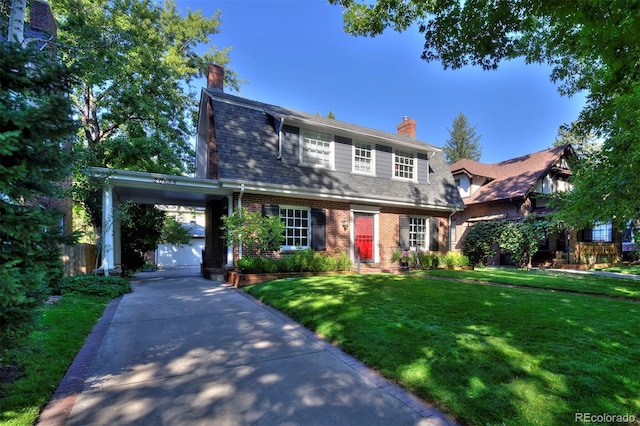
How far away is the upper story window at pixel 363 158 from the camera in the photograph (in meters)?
13.5

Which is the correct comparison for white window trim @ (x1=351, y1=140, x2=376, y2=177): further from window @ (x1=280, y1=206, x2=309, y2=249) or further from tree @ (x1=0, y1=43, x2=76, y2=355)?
tree @ (x1=0, y1=43, x2=76, y2=355)

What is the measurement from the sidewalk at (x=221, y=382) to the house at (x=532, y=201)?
17534 mm

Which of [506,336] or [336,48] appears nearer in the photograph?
[506,336]

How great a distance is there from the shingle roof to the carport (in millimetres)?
16295

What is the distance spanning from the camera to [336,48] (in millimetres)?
14172

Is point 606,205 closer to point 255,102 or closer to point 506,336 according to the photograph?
point 506,336

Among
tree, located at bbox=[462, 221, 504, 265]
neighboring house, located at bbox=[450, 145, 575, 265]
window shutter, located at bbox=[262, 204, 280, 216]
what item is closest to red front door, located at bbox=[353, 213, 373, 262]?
window shutter, located at bbox=[262, 204, 280, 216]

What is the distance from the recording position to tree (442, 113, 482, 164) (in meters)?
42.5

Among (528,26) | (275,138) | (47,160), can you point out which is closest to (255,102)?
(275,138)

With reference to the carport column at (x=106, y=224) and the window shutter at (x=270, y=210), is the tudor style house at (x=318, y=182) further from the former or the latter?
the carport column at (x=106, y=224)

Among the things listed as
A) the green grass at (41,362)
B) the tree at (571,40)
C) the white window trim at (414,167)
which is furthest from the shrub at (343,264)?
the green grass at (41,362)

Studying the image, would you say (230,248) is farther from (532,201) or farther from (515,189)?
(532,201)

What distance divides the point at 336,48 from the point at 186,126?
1147 cm

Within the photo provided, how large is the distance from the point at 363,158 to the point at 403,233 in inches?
143
